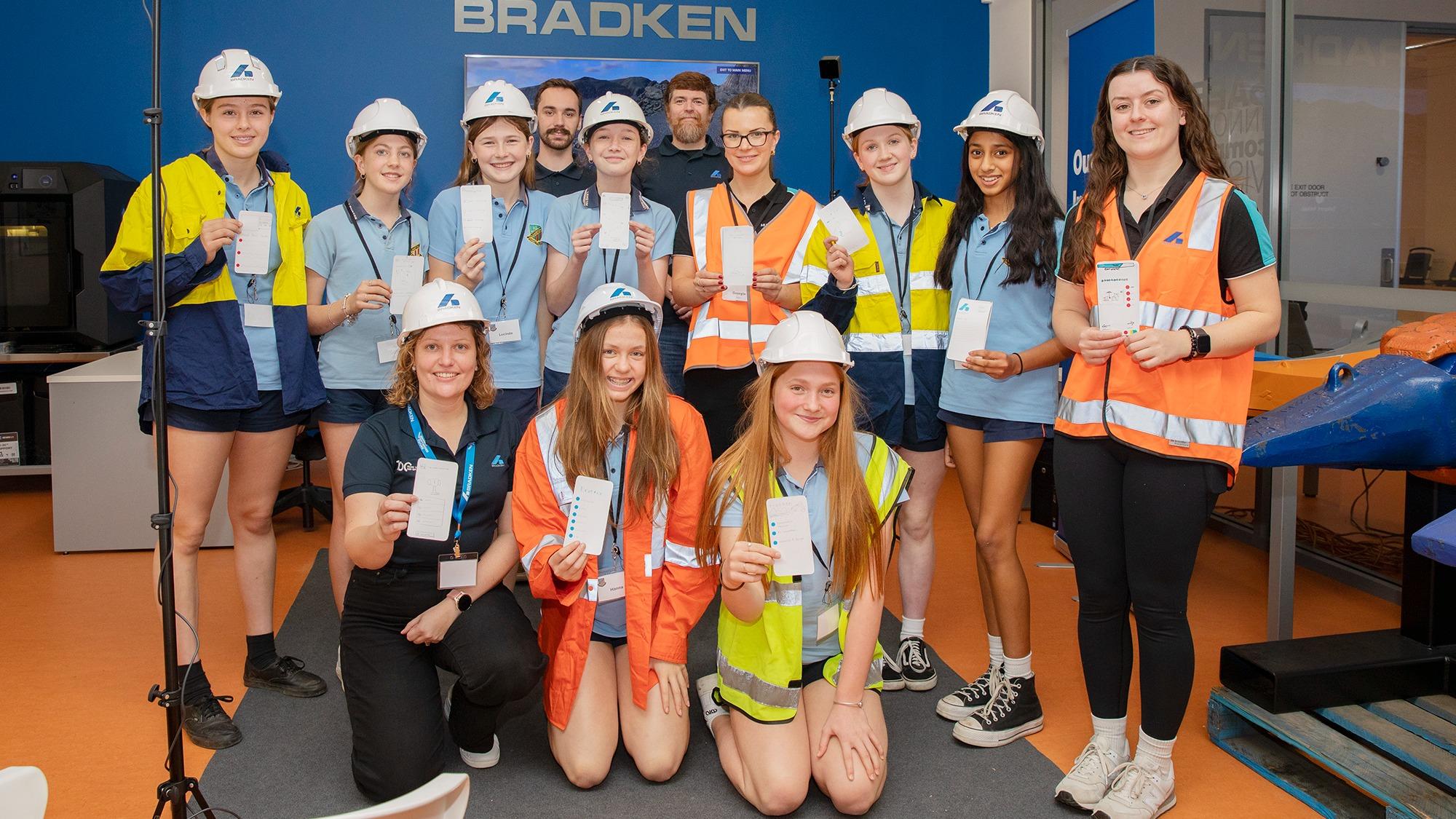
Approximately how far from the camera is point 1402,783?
8.61ft

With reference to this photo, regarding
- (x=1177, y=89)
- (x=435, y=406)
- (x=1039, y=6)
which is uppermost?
(x=1039, y=6)

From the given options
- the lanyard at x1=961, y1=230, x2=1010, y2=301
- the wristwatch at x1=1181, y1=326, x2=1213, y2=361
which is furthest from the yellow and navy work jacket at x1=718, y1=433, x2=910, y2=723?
the wristwatch at x1=1181, y1=326, x2=1213, y2=361

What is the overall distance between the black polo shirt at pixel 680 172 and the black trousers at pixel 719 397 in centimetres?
121

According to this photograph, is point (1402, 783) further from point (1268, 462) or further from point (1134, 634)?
point (1134, 634)

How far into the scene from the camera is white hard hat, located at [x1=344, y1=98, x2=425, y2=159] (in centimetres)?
341

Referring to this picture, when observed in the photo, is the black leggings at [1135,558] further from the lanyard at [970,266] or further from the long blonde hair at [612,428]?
the long blonde hair at [612,428]

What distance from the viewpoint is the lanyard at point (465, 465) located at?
2.93 metres

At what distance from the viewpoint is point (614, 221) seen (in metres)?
3.33

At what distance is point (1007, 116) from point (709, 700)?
6.06ft

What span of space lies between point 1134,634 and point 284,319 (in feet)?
10.3

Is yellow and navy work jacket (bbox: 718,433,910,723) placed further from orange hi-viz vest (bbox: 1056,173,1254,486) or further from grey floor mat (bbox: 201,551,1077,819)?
orange hi-viz vest (bbox: 1056,173,1254,486)

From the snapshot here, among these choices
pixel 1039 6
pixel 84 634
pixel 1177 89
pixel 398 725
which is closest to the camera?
pixel 1177 89

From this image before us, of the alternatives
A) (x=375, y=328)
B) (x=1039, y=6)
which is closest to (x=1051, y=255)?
(x=375, y=328)

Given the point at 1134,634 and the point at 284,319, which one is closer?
the point at 284,319
